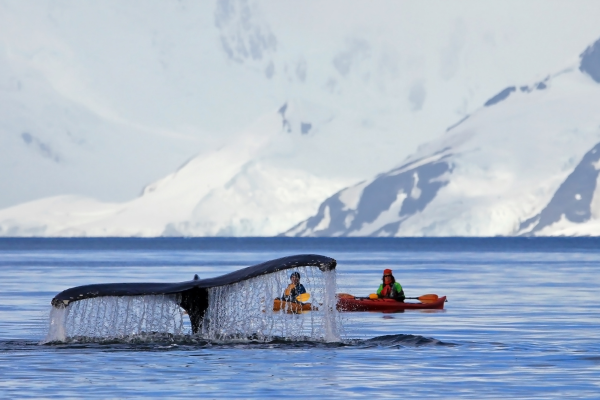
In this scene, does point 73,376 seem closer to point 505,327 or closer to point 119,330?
point 119,330

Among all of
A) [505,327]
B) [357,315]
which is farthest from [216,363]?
[357,315]

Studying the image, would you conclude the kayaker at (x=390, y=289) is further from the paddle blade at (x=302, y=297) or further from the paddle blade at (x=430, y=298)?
the paddle blade at (x=302, y=297)

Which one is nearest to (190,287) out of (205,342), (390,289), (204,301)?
(204,301)

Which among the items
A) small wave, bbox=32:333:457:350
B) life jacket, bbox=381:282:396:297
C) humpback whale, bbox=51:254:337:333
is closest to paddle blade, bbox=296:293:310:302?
life jacket, bbox=381:282:396:297

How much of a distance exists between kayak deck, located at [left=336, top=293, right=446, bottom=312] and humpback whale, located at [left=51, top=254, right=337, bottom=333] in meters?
16.5

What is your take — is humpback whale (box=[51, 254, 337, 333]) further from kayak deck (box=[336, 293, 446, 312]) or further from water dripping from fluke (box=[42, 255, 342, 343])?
kayak deck (box=[336, 293, 446, 312])

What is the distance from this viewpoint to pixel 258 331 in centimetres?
2498

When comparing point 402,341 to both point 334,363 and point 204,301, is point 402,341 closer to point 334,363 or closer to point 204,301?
point 334,363

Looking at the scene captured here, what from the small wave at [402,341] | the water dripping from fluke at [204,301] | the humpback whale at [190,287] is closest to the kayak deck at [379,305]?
the water dripping from fluke at [204,301]

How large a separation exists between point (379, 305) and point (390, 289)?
1.08 meters

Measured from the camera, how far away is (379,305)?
36.3 m

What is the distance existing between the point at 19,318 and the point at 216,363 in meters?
12.5

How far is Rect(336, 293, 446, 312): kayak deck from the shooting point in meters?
36.3

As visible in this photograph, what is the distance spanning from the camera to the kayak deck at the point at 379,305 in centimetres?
3634
